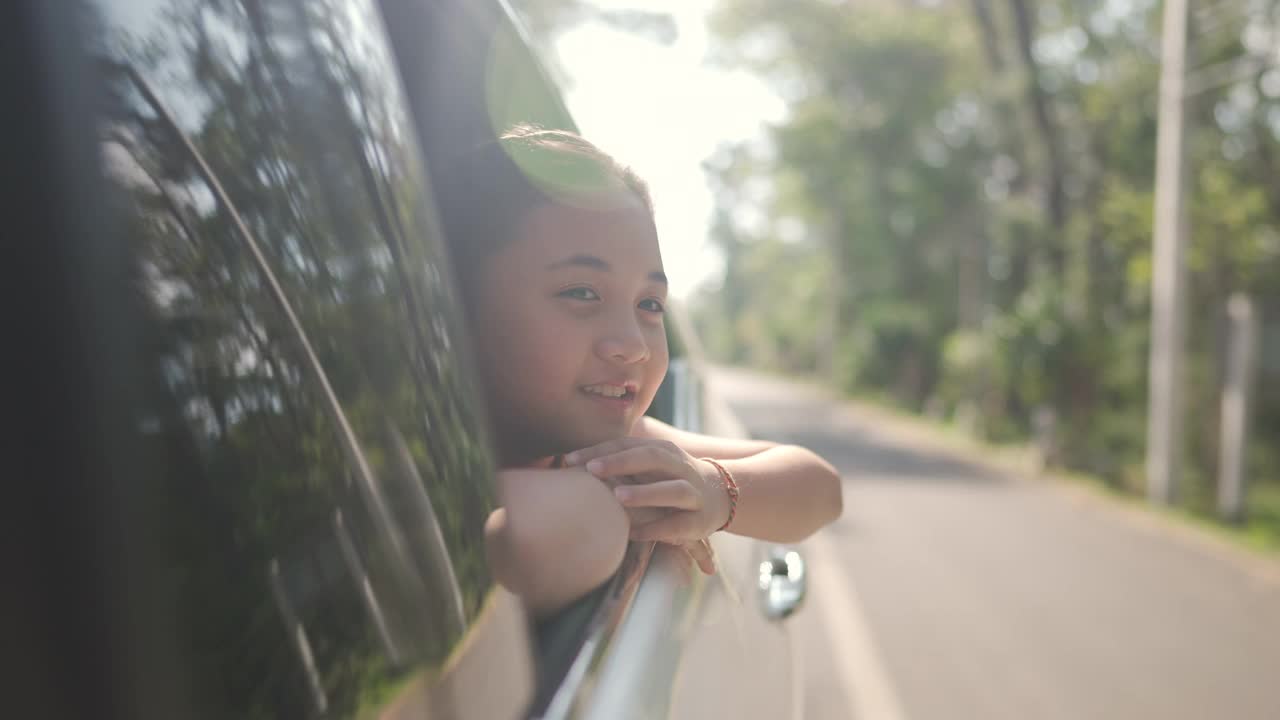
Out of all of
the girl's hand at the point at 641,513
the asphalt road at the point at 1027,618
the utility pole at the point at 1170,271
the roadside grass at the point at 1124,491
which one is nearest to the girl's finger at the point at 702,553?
the girl's hand at the point at 641,513

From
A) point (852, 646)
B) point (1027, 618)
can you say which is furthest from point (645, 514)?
point (1027, 618)

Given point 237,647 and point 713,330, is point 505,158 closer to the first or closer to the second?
point 237,647

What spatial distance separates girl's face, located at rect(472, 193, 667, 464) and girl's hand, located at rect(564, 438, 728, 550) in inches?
1.3

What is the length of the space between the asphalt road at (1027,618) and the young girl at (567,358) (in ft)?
5.90

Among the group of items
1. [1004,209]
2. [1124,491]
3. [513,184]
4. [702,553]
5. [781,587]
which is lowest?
[1124,491]

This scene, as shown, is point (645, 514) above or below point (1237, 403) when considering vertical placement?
above

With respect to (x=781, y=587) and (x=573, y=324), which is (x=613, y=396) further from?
(x=781, y=587)

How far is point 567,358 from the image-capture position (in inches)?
30.0

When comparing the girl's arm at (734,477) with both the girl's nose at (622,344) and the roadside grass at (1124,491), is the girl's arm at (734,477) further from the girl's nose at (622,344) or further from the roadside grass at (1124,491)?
the roadside grass at (1124,491)

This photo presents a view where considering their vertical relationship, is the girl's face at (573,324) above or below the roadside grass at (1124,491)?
above

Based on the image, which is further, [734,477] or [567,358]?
[734,477]

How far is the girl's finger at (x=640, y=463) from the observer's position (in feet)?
2.50

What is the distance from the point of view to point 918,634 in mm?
6039

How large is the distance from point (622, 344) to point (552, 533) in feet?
0.46
